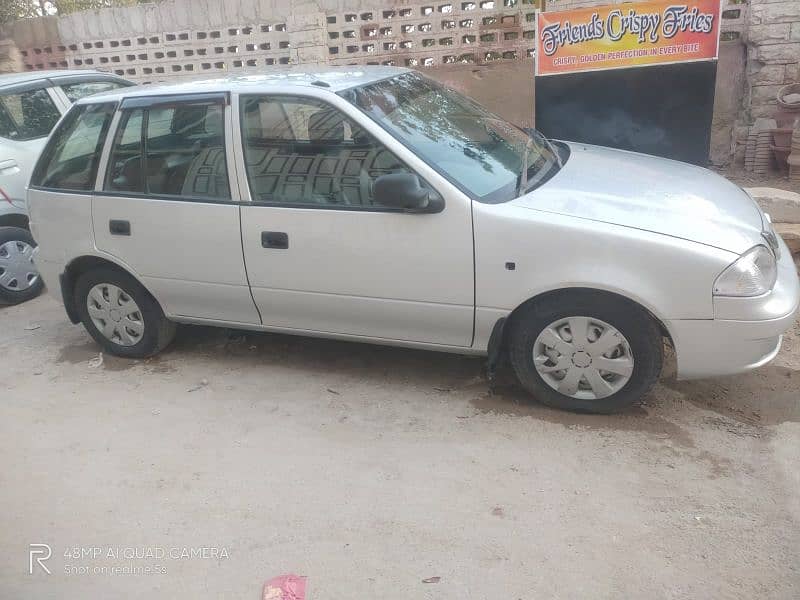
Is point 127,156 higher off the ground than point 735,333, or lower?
higher

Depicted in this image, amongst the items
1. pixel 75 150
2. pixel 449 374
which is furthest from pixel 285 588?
pixel 75 150

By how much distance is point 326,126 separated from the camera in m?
3.79

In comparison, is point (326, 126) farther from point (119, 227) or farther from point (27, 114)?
point (27, 114)

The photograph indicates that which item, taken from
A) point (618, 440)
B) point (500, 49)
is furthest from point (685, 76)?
point (618, 440)

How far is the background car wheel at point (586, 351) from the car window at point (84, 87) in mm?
5098

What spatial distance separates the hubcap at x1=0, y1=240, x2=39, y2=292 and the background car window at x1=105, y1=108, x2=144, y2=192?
222cm

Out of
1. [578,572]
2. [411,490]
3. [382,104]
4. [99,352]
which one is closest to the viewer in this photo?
[578,572]

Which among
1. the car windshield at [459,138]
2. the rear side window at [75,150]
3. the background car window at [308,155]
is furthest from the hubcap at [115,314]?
the car windshield at [459,138]

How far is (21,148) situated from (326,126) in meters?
3.77

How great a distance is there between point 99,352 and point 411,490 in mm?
2864

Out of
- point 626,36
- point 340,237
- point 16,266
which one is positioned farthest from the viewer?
point 626,36

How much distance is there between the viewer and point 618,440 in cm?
343

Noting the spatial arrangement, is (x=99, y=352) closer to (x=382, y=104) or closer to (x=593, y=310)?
(x=382, y=104)

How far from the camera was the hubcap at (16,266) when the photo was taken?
597cm
